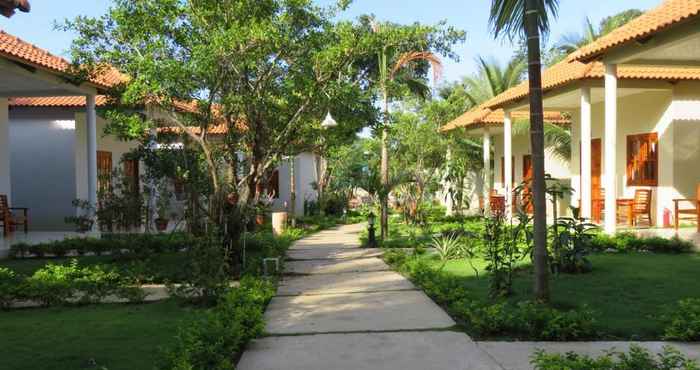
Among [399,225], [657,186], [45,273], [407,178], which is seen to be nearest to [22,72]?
[45,273]

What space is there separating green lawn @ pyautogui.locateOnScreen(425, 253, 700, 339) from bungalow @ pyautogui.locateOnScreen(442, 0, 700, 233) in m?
2.52

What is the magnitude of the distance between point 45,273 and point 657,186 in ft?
40.9

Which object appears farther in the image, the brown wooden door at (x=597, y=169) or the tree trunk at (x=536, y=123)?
the brown wooden door at (x=597, y=169)

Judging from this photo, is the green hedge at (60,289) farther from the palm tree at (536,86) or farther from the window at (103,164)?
the window at (103,164)

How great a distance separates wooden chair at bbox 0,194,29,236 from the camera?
43.5 ft

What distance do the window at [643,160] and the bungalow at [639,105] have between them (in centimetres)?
2

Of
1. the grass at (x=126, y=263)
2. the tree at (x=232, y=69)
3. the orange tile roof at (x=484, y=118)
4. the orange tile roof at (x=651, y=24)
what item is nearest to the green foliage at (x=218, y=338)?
the grass at (x=126, y=263)

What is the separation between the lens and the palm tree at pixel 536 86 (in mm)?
5875

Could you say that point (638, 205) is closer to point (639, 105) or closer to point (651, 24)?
point (639, 105)

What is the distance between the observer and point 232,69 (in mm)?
9023

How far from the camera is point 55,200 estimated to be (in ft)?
50.9

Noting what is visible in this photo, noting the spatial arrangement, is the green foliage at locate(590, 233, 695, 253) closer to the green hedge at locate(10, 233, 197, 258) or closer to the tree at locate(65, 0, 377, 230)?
the tree at locate(65, 0, 377, 230)

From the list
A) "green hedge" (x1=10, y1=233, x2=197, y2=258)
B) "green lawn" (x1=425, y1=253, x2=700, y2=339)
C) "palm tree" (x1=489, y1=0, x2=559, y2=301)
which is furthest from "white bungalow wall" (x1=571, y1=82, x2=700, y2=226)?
"green hedge" (x1=10, y1=233, x2=197, y2=258)

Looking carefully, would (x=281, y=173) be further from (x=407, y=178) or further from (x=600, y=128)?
(x=600, y=128)
